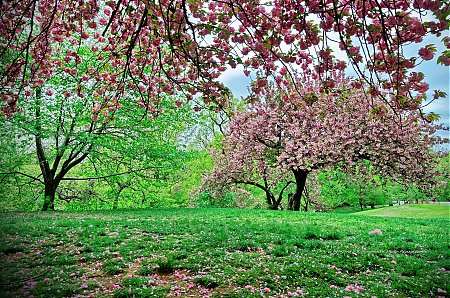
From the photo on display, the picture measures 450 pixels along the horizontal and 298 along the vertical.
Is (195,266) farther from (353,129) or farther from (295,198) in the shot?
(295,198)

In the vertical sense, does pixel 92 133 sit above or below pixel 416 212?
above

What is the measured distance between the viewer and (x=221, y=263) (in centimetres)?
546

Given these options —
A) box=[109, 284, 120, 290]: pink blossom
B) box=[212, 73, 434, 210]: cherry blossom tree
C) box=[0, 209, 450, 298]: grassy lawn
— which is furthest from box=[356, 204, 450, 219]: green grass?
box=[109, 284, 120, 290]: pink blossom

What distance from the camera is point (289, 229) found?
28.5 ft

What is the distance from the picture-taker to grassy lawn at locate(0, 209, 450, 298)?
4.38 m

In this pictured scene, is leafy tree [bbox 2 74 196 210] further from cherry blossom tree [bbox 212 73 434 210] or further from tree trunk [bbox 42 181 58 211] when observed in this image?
cherry blossom tree [bbox 212 73 434 210]

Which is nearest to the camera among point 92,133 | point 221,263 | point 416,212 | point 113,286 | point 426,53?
point 426,53

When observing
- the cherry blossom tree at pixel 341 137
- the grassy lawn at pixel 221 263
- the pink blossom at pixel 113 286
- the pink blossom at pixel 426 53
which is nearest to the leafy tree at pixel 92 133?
the cherry blossom tree at pixel 341 137

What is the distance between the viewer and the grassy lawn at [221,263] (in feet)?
14.4

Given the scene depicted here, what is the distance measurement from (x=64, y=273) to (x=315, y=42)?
520cm

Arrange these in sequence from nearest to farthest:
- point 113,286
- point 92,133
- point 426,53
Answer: point 426,53, point 113,286, point 92,133

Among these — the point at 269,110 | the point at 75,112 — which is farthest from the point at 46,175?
the point at 269,110

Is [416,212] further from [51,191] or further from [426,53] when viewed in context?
[51,191]

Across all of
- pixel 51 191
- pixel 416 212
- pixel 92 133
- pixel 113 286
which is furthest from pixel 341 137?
pixel 51 191
